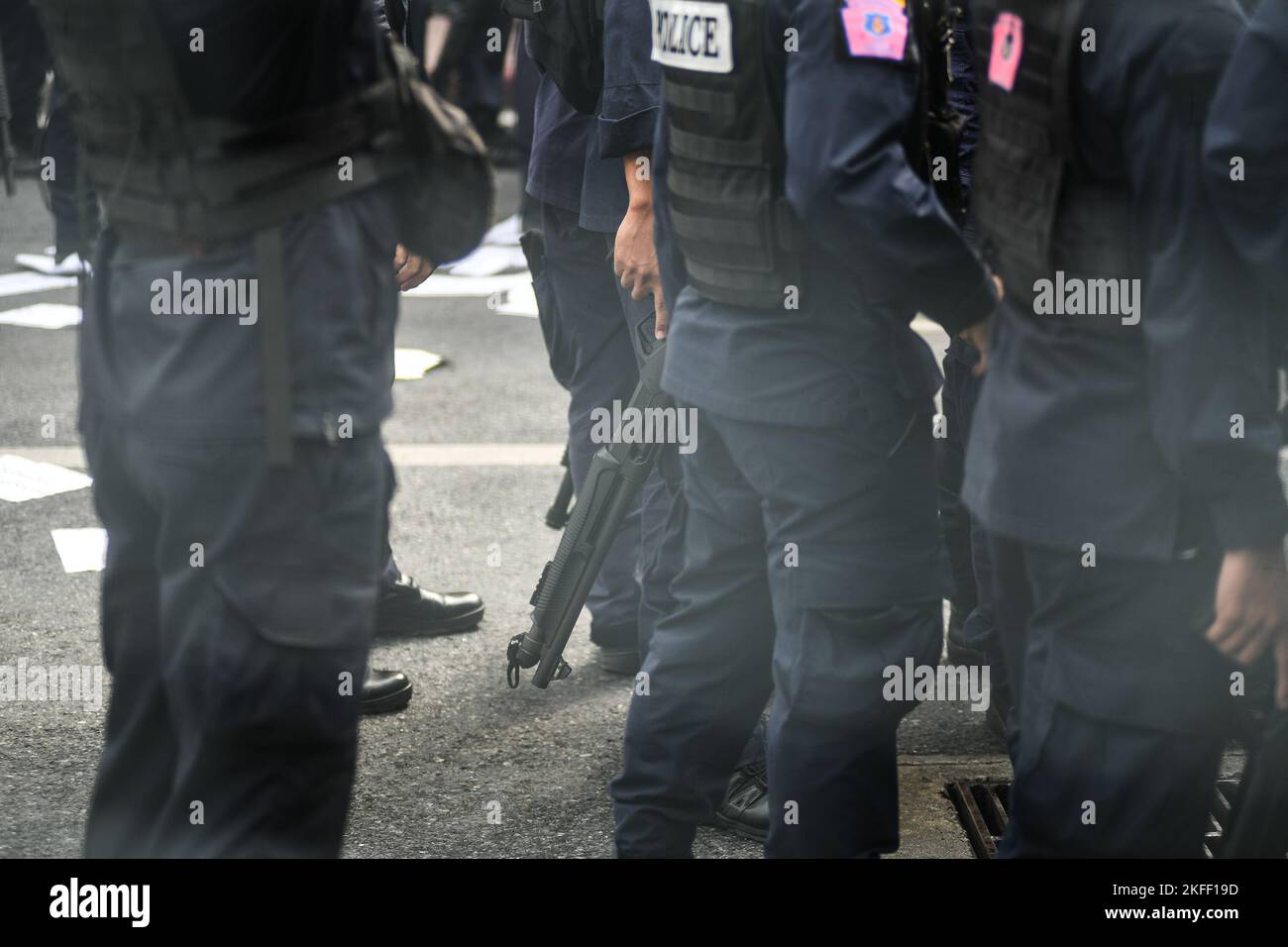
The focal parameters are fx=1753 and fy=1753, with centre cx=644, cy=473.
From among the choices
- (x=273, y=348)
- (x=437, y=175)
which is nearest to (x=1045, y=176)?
(x=437, y=175)

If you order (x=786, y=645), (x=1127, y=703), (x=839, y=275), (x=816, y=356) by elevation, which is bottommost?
(x=786, y=645)

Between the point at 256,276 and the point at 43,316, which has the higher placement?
the point at 256,276

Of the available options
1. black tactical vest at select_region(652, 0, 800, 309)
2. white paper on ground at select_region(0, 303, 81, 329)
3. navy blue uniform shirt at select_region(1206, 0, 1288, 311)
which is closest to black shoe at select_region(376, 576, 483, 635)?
black tactical vest at select_region(652, 0, 800, 309)

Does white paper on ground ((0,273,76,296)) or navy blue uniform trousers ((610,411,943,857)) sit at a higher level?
navy blue uniform trousers ((610,411,943,857))

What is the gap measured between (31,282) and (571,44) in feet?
17.9

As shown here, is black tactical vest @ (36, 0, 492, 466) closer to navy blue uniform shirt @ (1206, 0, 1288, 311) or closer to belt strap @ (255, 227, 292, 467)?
belt strap @ (255, 227, 292, 467)

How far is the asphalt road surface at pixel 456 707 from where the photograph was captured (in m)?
3.42

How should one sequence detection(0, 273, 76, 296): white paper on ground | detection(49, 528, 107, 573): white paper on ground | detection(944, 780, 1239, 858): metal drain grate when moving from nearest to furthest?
detection(944, 780, 1239, 858): metal drain grate, detection(49, 528, 107, 573): white paper on ground, detection(0, 273, 76, 296): white paper on ground

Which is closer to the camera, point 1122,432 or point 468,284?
point 1122,432

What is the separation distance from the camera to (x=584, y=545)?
373cm

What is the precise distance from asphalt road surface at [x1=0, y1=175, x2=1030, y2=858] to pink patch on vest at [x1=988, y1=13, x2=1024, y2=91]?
62.5 inches

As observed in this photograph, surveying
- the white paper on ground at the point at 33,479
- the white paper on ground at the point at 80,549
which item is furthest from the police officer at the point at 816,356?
the white paper on ground at the point at 33,479

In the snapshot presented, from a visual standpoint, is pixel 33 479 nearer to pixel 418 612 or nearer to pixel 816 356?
pixel 418 612

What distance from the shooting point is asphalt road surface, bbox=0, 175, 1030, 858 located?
3416 millimetres
